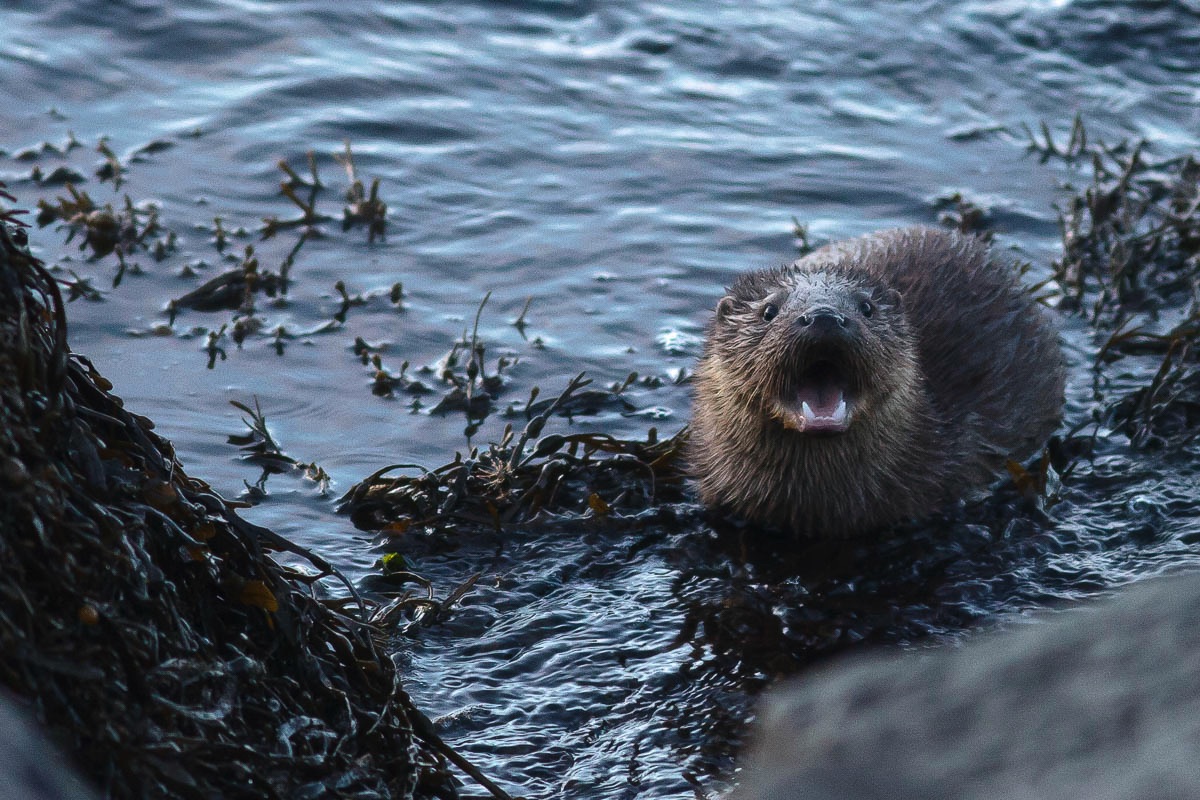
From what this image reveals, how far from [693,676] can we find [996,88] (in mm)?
6287

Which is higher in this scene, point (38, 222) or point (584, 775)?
point (38, 222)

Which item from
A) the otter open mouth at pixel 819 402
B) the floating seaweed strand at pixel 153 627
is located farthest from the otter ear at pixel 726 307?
the floating seaweed strand at pixel 153 627

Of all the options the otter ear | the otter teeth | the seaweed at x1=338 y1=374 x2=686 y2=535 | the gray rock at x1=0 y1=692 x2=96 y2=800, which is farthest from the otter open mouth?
the gray rock at x1=0 y1=692 x2=96 y2=800

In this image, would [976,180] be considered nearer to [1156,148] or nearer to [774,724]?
[1156,148]

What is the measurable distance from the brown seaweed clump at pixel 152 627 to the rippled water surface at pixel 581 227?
0.72 metres

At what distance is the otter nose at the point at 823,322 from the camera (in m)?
Result: 4.91

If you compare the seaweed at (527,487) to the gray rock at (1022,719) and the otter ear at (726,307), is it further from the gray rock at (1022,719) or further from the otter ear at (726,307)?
the gray rock at (1022,719)

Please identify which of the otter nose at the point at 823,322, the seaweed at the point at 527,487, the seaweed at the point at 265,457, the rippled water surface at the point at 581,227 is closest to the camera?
the rippled water surface at the point at 581,227

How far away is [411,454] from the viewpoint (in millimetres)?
5871

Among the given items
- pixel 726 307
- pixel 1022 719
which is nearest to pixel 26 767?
pixel 1022 719

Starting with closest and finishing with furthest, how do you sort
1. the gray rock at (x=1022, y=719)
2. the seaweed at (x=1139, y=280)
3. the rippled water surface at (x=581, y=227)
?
the gray rock at (x=1022, y=719), the rippled water surface at (x=581, y=227), the seaweed at (x=1139, y=280)

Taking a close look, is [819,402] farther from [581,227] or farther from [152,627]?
[581,227]

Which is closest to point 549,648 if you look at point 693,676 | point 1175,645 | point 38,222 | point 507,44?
point 693,676

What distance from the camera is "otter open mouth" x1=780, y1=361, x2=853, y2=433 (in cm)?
505
